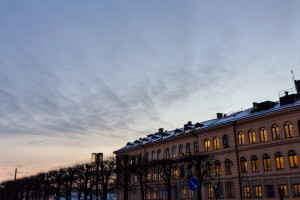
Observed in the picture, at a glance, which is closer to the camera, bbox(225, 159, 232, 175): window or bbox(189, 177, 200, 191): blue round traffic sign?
bbox(189, 177, 200, 191): blue round traffic sign

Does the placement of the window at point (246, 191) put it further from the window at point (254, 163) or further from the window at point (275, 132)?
the window at point (275, 132)

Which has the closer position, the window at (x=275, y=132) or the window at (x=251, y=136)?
the window at (x=275, y=132)

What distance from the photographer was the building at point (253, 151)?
53656 millimetres

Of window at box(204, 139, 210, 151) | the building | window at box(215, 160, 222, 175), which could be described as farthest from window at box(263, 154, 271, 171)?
window at box(204, 139, 210, 151)

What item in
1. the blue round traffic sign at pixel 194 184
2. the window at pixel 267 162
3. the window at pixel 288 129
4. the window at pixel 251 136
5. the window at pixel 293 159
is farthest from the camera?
the window at pixel 251 136

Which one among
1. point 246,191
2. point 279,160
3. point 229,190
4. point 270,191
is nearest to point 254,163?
point 279,160

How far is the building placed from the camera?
53656 mm

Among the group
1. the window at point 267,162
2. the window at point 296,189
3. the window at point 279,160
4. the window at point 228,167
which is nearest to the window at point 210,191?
the window at point 228,167

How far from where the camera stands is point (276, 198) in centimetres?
5394

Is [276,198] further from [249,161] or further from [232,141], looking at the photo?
[232,141]

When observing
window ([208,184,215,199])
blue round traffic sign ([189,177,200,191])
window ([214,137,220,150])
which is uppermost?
window ([214,137,220,150])

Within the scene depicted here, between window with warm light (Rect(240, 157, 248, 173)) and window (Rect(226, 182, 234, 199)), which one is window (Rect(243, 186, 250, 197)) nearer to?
window (Rect(226, 182, 234, 199))

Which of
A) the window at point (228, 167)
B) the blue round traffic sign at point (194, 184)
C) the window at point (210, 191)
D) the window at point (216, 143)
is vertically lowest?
the window at point (210, 191)

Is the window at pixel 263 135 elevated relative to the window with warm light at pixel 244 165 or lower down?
elevated
